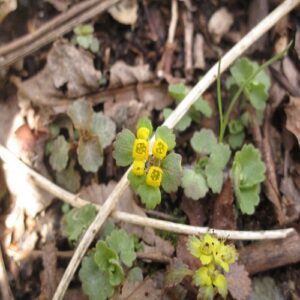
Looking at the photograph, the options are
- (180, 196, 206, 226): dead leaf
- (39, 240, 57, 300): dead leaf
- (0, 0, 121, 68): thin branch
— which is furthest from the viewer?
(0, 0, 121, 68): thin branch

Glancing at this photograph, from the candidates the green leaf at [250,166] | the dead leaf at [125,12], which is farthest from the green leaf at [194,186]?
the dead leaf at [125,12]

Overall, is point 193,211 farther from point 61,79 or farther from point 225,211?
point 61,79

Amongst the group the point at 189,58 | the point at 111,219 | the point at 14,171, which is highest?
the point at 189,58

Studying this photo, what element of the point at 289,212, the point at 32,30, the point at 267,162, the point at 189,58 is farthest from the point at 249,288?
the point at 32,30

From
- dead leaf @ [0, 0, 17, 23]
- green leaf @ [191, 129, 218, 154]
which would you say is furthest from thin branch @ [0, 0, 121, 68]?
green leaf @ [191, 129, 218, 154]

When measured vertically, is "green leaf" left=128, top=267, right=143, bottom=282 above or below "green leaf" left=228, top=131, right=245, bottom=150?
below

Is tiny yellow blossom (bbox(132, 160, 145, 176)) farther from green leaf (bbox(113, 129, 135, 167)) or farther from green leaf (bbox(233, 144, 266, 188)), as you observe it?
green leaf (bbox(233, 144, 266, 188))

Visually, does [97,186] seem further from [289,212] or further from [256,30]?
[256,30]
